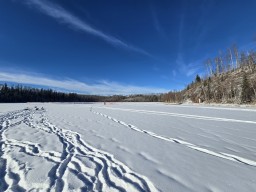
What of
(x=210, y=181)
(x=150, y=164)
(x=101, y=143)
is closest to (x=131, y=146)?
(x=101, y=143)

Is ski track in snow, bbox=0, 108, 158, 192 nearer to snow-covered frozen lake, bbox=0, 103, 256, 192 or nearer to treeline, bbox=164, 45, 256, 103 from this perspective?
snow-covered frozen lake, bbox=0, 103, 256, 192

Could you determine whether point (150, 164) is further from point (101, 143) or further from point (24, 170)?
point (24, 170)

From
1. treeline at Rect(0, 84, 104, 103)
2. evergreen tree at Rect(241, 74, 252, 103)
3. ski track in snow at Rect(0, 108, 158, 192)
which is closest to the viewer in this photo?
ski track in snow at Rect(0, 108, 158, 192)

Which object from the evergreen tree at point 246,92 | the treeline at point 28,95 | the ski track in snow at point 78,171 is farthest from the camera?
the treeline at point 28,95

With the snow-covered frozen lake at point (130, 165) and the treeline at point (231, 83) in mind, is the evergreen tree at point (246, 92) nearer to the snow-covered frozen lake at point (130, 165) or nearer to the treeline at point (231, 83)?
the treeline at point (231, 83)

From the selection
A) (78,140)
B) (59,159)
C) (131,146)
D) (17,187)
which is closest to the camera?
(17,187)

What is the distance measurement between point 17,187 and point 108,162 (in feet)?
5.65

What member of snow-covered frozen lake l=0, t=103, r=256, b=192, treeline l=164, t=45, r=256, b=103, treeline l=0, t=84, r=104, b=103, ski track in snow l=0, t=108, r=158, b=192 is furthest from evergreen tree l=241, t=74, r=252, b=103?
treeline l=0, t=84, r=104, b=103

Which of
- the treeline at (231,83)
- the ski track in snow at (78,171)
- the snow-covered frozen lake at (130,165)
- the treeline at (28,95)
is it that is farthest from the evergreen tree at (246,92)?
the treeline at (28,95)

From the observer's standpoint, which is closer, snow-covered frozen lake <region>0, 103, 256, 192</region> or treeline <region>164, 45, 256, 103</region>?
snow-covered frozen lake <region>0, 103, 256, 192</region>

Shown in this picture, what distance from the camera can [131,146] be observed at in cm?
484

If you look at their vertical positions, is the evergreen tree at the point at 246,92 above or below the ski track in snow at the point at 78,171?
above

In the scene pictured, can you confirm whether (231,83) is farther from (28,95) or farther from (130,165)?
(28,95)

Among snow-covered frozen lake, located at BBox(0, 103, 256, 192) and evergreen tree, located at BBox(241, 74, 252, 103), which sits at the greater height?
evergreen tree, located at BBox(241, 74, 252, 103)
